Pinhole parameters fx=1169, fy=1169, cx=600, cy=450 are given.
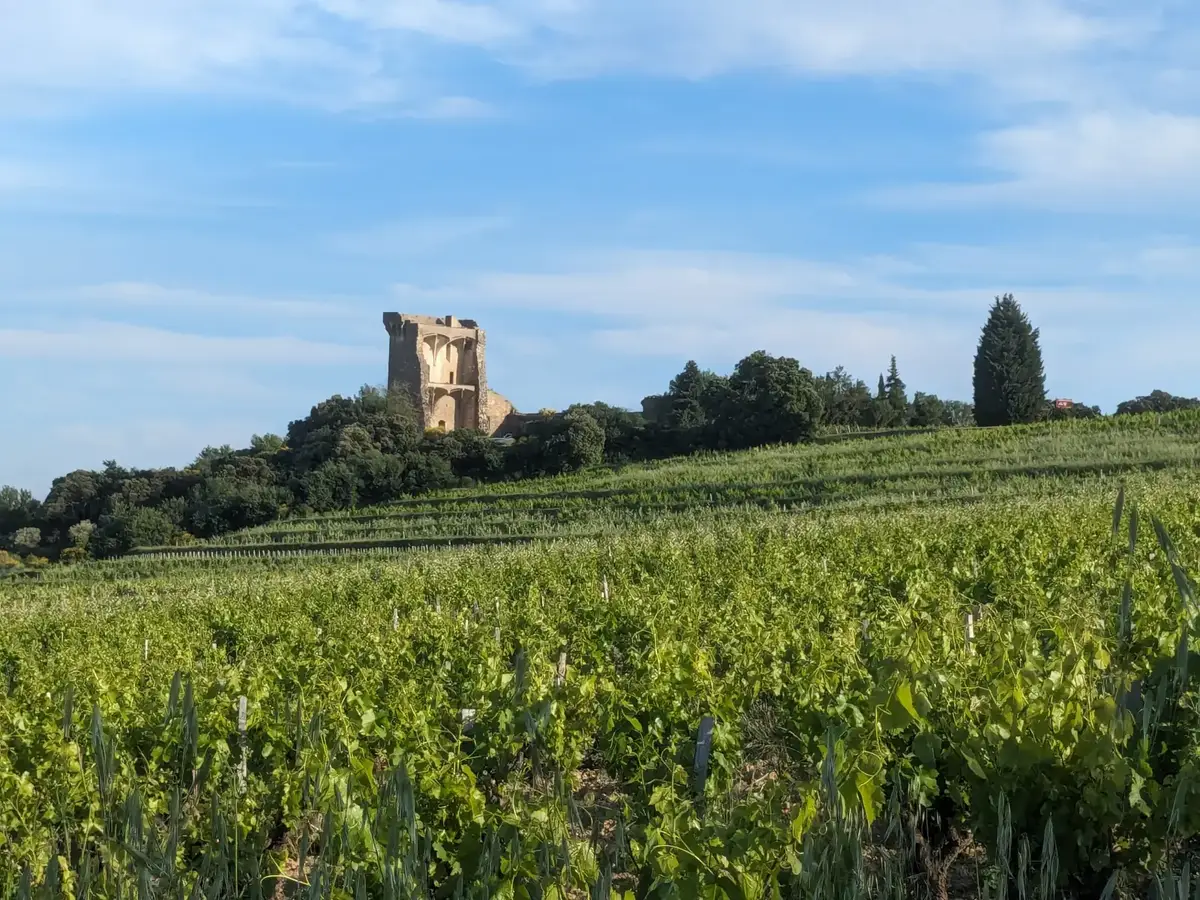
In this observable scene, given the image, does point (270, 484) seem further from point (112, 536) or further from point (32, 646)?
point (32, 646)

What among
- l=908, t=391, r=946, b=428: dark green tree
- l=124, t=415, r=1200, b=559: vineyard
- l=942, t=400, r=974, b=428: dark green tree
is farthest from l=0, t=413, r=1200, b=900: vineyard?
l=942, t=400, r=974, b=428: dark green tree

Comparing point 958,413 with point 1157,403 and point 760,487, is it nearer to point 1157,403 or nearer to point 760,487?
point 1157,403

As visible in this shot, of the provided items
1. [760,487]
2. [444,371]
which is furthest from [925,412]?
[444,371]

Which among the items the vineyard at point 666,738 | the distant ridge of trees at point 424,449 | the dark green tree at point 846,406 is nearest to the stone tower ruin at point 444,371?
the distant ridge of trees at point 424,449

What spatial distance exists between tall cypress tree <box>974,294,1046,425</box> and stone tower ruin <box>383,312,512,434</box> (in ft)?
85.6

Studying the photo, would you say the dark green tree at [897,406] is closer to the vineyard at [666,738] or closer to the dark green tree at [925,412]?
the dark green tree at [925,412]

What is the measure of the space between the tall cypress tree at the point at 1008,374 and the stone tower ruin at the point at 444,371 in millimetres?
26090

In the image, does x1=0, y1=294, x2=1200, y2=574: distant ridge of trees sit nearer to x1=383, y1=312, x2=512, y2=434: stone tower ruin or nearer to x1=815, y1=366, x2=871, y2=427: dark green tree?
x1=815, y1=366, x2=871, y2=427: dark green tree

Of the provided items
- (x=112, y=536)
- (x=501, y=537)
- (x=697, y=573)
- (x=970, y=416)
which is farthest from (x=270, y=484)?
(x=970, y=416)

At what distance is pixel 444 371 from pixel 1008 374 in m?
30.3

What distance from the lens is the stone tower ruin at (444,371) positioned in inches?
2447

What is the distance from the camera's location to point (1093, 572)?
9969mm

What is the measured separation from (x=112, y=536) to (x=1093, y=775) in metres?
42.8

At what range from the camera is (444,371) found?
64.6 m
